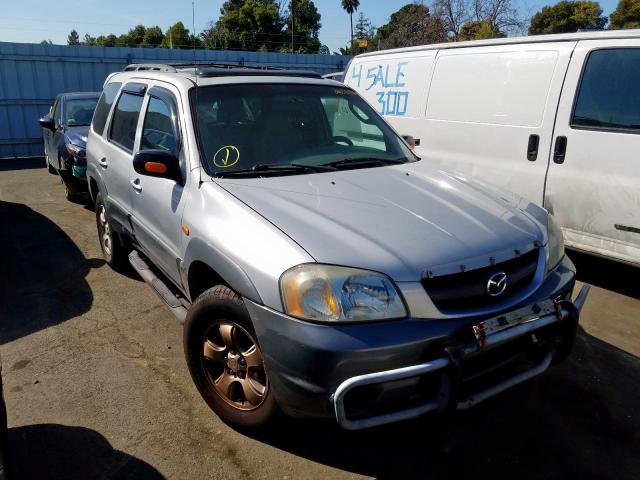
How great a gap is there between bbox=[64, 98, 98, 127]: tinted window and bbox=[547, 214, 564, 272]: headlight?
24.3 feet

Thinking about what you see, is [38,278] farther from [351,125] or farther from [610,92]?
[610,92]

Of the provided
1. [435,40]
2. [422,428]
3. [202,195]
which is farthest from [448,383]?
[435,40]

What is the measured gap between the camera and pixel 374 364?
6.67 ft

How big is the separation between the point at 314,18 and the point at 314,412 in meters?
60.5

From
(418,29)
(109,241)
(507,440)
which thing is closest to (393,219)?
(507,440)

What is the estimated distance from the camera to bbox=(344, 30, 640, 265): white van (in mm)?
4070

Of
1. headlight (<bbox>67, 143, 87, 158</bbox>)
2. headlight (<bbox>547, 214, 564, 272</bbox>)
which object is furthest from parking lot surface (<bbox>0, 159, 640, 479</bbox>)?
headlight (<bbox>67, 143, 87, 158</bbox>)

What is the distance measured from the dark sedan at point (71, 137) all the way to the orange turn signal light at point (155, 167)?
15.1ft

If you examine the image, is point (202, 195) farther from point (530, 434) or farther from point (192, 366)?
point (530, 434)

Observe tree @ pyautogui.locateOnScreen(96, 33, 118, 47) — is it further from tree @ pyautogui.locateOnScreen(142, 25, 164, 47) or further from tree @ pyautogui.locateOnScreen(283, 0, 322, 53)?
tree @ pyautogui.locateOnScreen(283, 0, 322, 53)

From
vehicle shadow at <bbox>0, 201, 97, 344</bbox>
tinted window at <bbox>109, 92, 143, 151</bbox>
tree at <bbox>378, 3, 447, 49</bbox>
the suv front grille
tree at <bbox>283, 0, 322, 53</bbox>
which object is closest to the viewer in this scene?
the suv front grille

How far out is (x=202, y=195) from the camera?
9.05ft

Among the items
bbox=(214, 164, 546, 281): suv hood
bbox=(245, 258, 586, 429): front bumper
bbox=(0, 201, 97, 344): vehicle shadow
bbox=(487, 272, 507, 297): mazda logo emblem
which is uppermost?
bbox=(214, 164, 546, 281): suv hood

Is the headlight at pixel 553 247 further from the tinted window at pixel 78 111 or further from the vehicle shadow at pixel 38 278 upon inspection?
the tinted window at pixel 78 111
